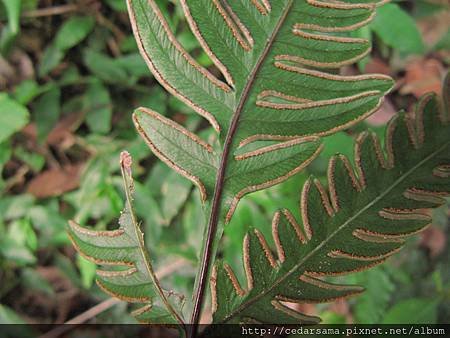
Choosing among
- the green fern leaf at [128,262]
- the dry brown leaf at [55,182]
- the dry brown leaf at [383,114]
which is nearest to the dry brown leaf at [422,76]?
the dry brown leaf at [383,114]

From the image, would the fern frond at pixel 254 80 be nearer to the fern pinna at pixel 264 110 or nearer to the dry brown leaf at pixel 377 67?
the fern pinna at pixel 264 110

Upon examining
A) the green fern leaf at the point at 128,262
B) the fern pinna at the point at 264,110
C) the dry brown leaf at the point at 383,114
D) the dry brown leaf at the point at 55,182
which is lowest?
the dry brown leaf at the point at 55,182

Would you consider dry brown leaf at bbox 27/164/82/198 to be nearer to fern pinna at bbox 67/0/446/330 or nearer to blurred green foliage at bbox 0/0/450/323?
blurred green foliage at bbox 0/0/450/323

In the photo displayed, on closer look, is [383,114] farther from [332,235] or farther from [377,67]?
[332,235]

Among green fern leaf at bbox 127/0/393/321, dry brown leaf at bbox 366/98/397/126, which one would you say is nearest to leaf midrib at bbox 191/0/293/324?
green fern leaf at bbox 127/0/393/321

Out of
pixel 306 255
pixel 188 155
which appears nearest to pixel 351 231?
pixel 306 255

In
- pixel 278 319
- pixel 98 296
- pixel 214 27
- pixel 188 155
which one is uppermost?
pixel 214 27

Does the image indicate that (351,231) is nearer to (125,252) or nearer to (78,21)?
(125,252)

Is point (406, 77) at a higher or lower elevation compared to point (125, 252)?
higher
